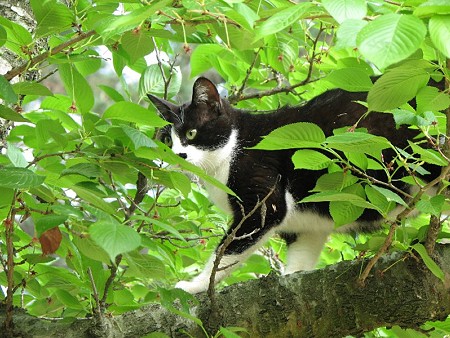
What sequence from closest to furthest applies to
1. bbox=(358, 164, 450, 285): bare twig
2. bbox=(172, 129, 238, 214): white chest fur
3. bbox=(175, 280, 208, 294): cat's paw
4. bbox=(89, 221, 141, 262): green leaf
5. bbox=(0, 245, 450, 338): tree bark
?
bbox=(89, 221, 141, 262): green leaf → bbox=(358, 164, 450, 285): bare twig → bbox=(0, 245, 450, 338): tree bark → bbox=(175, 280, 208, 294): cat's paw → bbox=(172, 129, 238, 214): white chest fur

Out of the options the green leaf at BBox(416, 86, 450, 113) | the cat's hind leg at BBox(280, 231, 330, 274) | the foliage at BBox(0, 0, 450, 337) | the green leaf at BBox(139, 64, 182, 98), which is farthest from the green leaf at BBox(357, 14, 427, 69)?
the cat's hind leg at BBox(280, 231, 330, 274)

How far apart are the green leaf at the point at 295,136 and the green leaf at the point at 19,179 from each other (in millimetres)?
470

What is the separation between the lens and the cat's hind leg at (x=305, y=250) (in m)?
3.07

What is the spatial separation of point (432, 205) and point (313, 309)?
57 centimetres

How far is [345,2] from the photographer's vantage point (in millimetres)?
1122

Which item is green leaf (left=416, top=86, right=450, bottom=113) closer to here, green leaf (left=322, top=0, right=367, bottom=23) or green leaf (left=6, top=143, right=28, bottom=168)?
green leaf (left=322, top=0, right=367, bottom=23)

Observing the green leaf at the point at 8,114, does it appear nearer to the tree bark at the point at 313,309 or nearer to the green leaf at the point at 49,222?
the green leaf at the point at 49,222

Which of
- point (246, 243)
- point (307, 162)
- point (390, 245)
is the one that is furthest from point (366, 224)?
point (307, 162)

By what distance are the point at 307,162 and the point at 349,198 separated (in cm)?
17

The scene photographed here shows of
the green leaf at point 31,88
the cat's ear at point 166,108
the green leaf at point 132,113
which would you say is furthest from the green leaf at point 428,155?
the cat's ear at point 166,108

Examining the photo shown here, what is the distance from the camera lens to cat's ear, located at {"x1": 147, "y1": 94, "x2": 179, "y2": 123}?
2.81m

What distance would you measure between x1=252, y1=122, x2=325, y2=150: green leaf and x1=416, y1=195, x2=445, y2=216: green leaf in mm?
268

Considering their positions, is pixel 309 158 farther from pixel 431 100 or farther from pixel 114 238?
pixel 114 238

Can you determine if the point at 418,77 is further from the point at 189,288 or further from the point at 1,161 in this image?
the point at 189,288
